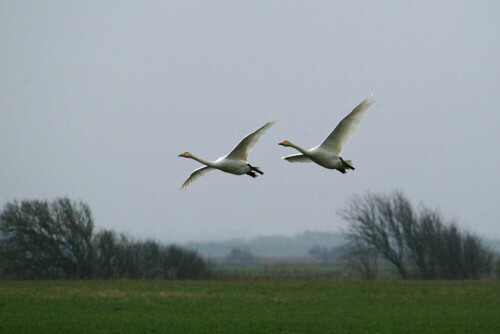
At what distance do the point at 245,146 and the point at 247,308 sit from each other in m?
24.9

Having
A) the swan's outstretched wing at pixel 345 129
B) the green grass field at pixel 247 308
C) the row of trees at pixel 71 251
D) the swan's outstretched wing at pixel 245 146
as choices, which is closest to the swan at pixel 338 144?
the swan's outstretched wing at pixel 345 129

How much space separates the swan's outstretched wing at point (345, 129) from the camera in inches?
595

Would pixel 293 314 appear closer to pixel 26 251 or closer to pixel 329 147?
pixel 329 147

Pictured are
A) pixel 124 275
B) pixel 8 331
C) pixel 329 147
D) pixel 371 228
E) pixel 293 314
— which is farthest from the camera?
pixel 371 228

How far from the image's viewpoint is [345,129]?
50.1 feet

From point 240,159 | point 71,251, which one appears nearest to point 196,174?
point 240,159

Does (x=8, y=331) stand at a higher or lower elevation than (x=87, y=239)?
lower

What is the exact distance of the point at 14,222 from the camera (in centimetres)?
6006

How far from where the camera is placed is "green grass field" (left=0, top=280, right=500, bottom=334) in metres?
29.7

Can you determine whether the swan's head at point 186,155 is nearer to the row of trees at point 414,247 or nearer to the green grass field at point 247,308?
the green grass field at point 247,308

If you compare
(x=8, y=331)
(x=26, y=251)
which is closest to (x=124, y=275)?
(x=26, y=251)

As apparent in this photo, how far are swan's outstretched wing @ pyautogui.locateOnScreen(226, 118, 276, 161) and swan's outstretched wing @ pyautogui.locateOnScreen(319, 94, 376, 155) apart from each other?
1744mm

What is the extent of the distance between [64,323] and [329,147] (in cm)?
1989

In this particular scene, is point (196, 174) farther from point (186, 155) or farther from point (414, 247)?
point (414, 247)
